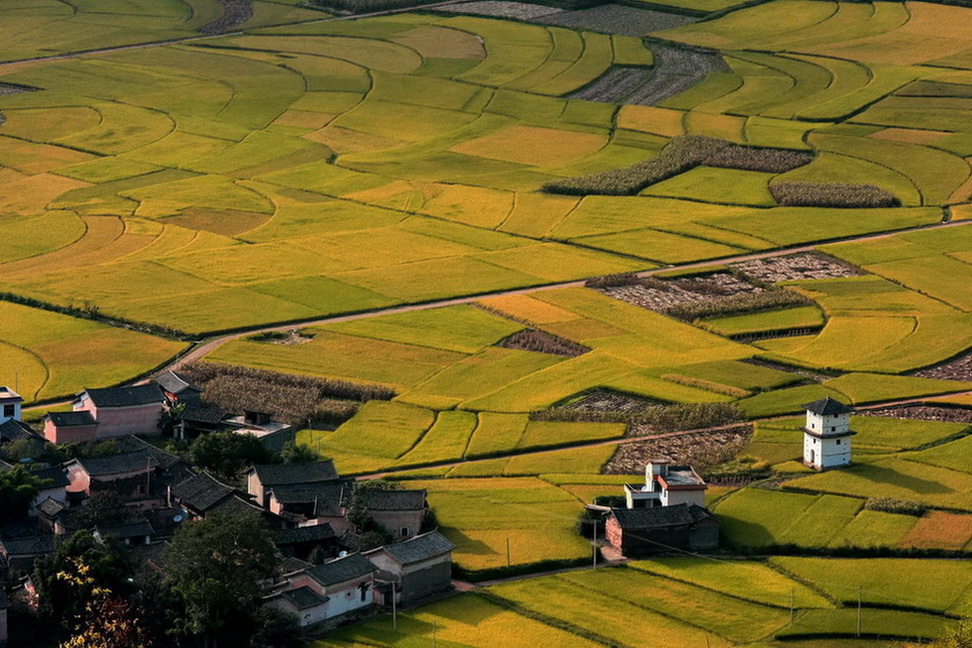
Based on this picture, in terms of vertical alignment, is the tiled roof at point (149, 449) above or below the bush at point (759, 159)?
below

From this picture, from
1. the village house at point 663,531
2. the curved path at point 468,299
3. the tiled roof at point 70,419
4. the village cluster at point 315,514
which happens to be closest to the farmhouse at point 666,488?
the village cluster at point 315,514

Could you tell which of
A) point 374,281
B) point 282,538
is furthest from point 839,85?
point 282,538

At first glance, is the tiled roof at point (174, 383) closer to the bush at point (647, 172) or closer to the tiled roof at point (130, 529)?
the tiled roof at point (130, 529)

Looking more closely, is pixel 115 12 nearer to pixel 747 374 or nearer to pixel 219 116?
pixel 219 116

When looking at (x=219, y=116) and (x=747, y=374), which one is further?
(x=219, y=116)

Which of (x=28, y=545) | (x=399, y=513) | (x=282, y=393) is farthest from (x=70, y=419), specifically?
(x=399, y=513)
